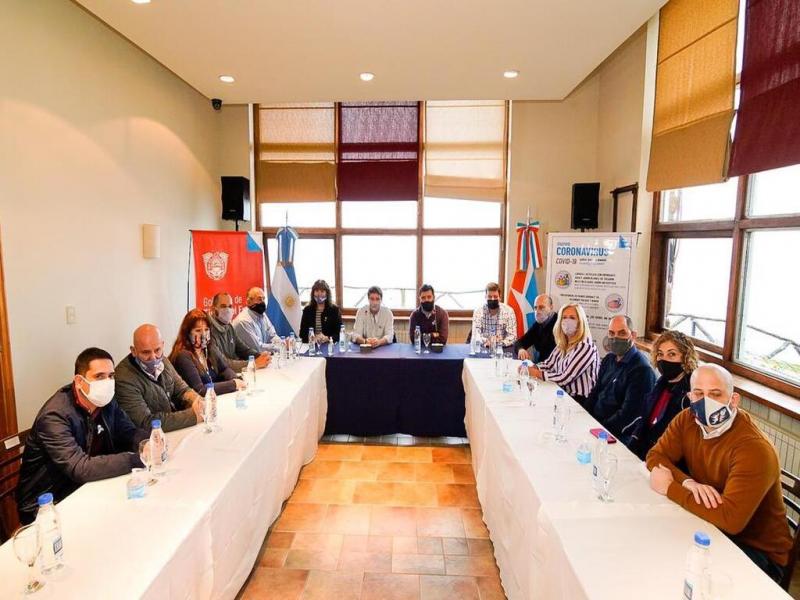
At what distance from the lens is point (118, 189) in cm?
409

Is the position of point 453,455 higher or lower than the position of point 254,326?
lower

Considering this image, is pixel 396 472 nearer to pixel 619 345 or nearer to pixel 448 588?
pixel 448 588

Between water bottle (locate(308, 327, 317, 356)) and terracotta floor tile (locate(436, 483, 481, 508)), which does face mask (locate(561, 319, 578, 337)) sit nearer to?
terracotta floor tile (locate(436, 483, 481, 508))

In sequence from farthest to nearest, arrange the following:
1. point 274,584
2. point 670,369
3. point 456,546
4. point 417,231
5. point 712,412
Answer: point 417,231 → point 456,546 → point 274,584 → point 670,369 → point 712,412

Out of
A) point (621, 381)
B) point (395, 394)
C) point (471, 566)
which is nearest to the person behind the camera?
point (471, 566)

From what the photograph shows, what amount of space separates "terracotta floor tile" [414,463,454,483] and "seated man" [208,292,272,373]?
4.82ft

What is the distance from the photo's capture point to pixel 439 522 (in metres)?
2.89

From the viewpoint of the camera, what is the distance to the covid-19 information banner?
4672mm

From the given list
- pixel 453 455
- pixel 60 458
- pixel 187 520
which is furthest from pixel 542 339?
pixel 60 458

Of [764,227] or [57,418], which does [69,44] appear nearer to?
[57,418]

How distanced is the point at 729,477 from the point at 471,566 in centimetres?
146

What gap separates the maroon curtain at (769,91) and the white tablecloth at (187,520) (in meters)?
3.35

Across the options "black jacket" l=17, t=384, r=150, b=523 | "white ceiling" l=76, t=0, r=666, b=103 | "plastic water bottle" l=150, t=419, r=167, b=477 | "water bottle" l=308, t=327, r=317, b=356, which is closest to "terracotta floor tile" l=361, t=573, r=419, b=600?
"plastic water bottle" l=150, t=419, r=167, b=477

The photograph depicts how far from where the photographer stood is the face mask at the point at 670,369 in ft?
7.30
